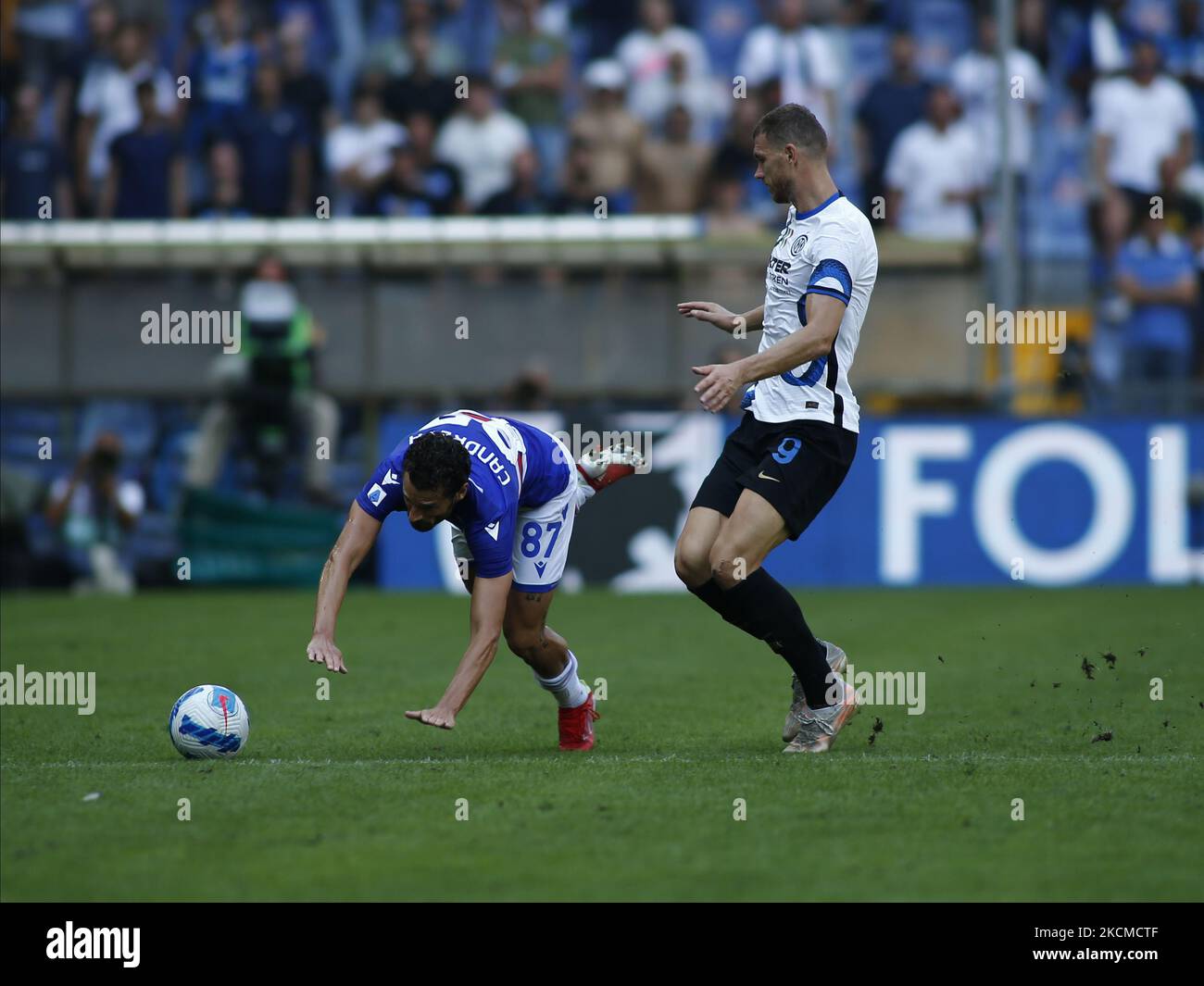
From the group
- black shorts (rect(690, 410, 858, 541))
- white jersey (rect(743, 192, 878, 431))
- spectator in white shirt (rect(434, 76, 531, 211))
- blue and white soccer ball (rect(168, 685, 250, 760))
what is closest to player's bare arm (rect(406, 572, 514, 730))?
blue and white soccer ball (rect(168, 685, 250, 760))

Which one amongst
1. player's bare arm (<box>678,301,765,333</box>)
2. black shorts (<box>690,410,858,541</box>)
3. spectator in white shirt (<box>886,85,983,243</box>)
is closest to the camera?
black shorts (<box>690,410,858,541</box>)

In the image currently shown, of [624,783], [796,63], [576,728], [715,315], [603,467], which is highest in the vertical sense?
[796,63]

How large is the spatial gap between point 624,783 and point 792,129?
278 centimetres

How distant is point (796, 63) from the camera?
18.7 metres

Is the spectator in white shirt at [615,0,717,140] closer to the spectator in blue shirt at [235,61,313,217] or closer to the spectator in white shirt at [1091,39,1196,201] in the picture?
the spectator in blue shirt at [235,61,313,217]

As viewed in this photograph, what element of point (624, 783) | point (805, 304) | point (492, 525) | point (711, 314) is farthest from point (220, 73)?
point (624, 783)

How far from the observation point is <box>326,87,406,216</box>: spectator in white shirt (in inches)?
731

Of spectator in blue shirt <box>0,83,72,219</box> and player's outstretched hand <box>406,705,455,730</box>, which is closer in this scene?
player's outstretched hand <box>406,705,455,730</box>

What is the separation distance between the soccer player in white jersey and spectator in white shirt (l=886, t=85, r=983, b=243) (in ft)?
34.8

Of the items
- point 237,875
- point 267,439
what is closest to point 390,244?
point 267,439

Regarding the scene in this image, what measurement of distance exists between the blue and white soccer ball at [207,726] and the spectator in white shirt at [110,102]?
40.1 ft

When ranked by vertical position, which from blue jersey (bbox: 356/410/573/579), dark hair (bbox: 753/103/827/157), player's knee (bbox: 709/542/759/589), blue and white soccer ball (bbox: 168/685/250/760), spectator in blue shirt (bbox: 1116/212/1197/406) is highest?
spectator in blue shirt (bbox: 1116/212/1197/406)

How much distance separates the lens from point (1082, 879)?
5477 mm

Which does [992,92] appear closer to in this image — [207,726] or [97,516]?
[97,516]
